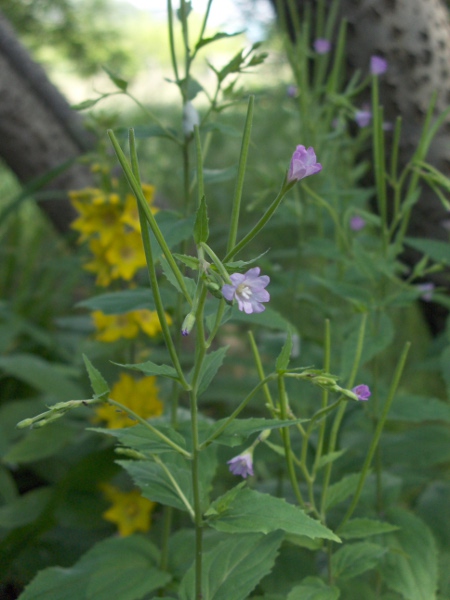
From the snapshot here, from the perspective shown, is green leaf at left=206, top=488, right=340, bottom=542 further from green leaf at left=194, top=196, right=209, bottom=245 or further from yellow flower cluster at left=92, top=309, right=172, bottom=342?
yellow flower cluster at left=92, top=309, right=172, bottom=342

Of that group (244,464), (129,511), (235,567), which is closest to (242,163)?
(244,464)

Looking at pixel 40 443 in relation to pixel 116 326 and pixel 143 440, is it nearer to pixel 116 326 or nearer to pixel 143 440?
pixel 116 326

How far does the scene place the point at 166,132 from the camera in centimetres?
79

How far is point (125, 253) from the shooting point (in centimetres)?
106

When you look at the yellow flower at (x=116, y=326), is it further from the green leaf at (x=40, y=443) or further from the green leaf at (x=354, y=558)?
the green leaf at (x=354, y=558)

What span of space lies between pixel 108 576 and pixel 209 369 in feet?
1.02

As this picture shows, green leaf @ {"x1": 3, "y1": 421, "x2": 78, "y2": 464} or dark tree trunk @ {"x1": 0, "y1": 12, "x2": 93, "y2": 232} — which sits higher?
dark tree trunk @ {"x1": 0, "y1": 12, "x2": 93, "y2": 232}

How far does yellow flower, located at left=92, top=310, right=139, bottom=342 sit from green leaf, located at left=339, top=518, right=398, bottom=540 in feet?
1.67

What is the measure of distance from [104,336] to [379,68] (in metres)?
0.60

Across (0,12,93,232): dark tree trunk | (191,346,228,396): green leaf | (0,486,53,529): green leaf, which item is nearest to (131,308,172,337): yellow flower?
(0,486,53,529): green leaf

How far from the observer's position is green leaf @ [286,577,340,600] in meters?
0.61

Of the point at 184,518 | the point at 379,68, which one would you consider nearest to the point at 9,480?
the point at 184,518

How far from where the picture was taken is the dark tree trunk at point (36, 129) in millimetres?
1726

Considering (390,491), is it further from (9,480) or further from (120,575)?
(9,480)
